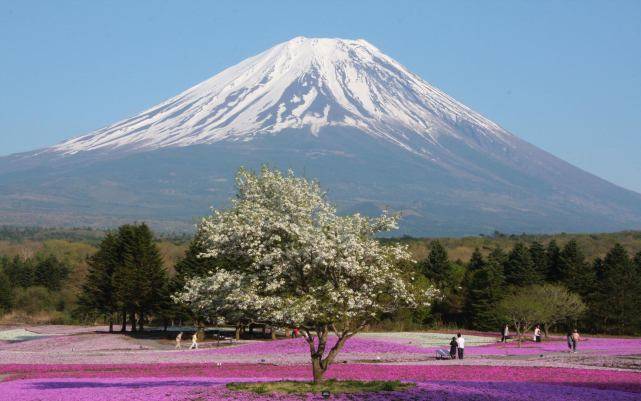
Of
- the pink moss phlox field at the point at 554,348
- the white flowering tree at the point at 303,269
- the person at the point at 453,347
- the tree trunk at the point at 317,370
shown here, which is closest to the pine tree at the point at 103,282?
the pink moss phlox field at the point at 554,348

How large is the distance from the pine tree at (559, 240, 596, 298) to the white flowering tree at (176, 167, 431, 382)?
196ft

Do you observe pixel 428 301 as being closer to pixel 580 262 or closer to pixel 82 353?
pixel 82 353

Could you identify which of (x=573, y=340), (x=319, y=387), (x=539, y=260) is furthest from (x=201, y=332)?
(x=319, y=387)

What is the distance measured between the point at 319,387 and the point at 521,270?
6207cm

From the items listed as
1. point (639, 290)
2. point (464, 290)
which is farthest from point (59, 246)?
point (639, 290)

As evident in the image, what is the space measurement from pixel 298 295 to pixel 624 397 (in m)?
A: 9.89

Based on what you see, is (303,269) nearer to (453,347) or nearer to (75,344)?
(453,347)

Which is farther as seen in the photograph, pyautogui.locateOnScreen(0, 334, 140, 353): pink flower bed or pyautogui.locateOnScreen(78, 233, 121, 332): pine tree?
pyautogui.locateOnScreen(78, 233, 121, 332): pine tree

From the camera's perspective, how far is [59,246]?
506 feet

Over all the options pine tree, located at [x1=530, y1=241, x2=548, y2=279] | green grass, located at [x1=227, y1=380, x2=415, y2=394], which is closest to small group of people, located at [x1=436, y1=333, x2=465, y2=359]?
green grass, located at [x1=227, y1=380, x2=415, y2=394]

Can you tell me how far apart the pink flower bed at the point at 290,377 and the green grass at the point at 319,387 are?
53cm

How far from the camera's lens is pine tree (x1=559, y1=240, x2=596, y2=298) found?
83.1m

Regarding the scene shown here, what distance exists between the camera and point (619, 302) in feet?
258

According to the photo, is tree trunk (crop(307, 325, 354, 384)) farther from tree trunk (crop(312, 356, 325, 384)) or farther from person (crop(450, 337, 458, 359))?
person (crop(450, 337, 458, 359))
